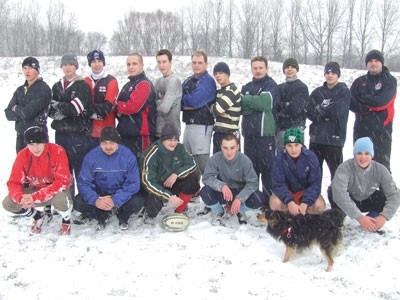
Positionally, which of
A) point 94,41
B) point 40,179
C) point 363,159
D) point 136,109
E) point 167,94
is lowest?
point 40,179

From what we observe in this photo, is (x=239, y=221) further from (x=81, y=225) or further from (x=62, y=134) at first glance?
(x=62, y=134)

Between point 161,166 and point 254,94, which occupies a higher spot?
point 254,94

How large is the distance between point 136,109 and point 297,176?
2237 mm

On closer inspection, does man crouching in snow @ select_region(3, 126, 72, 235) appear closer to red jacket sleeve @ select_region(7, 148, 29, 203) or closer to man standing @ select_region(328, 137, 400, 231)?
red jacket sleeve @ select_region(7, 148, 29, 203)

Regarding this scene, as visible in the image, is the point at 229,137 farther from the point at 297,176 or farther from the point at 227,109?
the point at 297,176

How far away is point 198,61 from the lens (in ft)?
15.9

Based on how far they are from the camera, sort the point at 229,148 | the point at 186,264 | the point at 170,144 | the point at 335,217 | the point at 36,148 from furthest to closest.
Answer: the point at 170,144 → the point at 229,148 → the point at 36,148 → the point at 186,264 → the point at 335,217

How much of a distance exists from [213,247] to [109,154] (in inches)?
68.1

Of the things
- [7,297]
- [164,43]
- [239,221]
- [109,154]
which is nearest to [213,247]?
→ [239,221]

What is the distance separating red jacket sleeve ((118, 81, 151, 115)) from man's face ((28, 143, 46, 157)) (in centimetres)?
107

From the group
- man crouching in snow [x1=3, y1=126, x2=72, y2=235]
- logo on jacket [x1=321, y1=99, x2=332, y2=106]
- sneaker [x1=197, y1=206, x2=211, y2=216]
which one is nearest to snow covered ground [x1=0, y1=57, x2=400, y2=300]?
sneaker [x1=197, y1=206, x2=211, y2=216]

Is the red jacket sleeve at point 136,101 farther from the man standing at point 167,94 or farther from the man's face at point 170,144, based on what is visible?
the man's face at point 170,144

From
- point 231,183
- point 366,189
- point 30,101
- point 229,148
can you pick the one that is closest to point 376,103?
point 366,189

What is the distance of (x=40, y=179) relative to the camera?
14.3 feet
